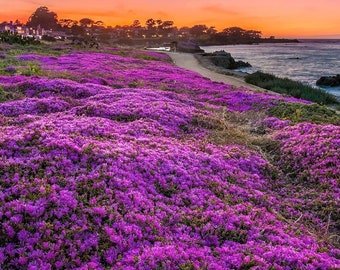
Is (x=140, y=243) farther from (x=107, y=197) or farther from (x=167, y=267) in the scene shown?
(x=107, y=197)

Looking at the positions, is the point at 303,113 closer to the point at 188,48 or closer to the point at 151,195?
the point at 151,195

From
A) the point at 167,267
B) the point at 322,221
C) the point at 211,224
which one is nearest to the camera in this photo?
the point at 167,267

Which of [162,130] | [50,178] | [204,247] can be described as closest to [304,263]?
[204,247]

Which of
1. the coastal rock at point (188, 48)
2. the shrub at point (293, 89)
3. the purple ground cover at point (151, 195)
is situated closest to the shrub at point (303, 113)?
the purple ground cover at point (151, 195)

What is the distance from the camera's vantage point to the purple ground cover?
664 centimetres

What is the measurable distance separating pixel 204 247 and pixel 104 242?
6.22ft

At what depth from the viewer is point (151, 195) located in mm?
8727

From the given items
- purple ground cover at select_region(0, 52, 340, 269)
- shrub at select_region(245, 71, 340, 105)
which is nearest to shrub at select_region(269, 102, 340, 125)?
purple ground cover at select_region(0, 52, 340, 269)

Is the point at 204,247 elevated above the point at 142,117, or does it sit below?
below

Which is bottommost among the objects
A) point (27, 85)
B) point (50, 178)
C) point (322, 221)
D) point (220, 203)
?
point (322, 221)

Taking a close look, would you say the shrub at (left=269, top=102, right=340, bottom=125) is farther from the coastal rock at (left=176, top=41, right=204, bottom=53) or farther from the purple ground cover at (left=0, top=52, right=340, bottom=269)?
the coastal rock at (left=176, top=41, right=204, bottom=53)

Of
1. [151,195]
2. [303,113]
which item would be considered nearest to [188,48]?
[303,113]

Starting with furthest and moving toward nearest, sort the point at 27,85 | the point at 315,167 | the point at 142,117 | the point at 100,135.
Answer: the point at 27,85 → the point at 142,117 → the point at 315,167 → the point at 100,135

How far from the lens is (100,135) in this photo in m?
11.8
